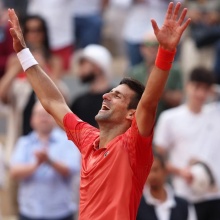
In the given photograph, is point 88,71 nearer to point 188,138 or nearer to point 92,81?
point 92,81

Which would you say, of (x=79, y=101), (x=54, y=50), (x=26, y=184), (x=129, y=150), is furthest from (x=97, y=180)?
(x=54, y=50)

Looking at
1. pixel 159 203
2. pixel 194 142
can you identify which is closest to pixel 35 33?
pixel 194 142

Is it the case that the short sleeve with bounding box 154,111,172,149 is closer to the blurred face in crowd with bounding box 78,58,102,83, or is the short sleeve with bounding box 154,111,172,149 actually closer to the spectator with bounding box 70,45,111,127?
the spectator with bounding box 70,45,111,127

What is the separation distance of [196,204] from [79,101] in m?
1.49

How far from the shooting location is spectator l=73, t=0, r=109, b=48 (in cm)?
1187

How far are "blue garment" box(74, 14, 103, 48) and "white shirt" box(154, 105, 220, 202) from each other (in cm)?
285

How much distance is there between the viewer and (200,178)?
8.83 m

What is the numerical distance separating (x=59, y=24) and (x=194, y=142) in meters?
2.99

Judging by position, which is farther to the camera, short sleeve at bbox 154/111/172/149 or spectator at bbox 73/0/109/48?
spectator at bbox 73/0/109/48

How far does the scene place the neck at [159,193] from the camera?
7.88m

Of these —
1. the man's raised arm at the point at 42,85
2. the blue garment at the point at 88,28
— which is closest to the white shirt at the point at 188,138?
the man's raised arm at the point at 42,85

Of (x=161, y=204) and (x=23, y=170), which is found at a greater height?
(x=23, y=170)

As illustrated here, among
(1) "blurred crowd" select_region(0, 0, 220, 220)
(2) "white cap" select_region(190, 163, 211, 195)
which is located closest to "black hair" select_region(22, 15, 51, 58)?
(1) "blurred crowd" select_region(0, 0, 220, 220)

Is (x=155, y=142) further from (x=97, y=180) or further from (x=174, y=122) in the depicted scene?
(x=97, y=180)
